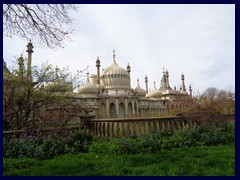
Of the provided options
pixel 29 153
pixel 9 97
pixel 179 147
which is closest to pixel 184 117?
pixel 179 147

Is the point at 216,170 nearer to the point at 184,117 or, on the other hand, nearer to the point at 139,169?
the point at 139,169

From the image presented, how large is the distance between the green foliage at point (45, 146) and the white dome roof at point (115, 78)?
32.7m

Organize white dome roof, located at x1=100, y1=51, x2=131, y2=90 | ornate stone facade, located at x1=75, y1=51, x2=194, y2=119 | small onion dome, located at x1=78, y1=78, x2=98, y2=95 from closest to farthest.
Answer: small onion dome, located at x1=78, y1=78, x2=98, y2=95 → ornate stone facade, located at x1=75, y1=51, x2=194, y2=119 → white dome roof, located at x1=100, y1=51, x2=131, y2=90

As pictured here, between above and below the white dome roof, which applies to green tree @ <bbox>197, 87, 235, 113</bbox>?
below

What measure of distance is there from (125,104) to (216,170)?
3432cm

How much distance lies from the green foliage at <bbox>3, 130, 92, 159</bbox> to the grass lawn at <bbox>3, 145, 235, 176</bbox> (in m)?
0.35

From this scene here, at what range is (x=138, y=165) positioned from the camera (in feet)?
13.8

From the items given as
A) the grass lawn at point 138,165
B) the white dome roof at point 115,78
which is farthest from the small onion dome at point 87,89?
the grass lawn at point 138,165

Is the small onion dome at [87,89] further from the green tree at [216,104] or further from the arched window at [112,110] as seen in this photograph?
the green tree at [216,104]

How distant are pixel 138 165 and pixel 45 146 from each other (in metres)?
2.69

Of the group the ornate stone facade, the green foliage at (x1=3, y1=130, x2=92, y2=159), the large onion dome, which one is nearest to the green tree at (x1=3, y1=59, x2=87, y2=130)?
the green foliage at (x1=3, y1=130, x2=92, y2=159)

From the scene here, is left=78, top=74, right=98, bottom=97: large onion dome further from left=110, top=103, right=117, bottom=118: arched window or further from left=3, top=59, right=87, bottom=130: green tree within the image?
left=3, top=59, right=87, bottom=130: green tree

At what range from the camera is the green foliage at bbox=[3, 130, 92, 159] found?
5223 mm

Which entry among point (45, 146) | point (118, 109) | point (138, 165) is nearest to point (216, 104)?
point (138, 165)
